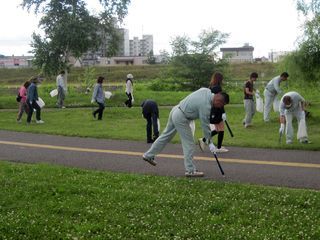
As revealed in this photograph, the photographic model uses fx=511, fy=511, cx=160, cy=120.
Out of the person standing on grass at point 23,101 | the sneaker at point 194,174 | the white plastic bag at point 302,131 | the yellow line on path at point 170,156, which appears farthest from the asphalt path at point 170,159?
the person standing on grass at point 23,101

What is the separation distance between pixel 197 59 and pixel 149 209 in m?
29.8

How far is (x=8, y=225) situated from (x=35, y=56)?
83.3 feet

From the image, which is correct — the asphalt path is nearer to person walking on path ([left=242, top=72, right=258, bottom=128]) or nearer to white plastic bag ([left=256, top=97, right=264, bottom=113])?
person walking on path ([left=242, top=72, right=258, bottom=128])

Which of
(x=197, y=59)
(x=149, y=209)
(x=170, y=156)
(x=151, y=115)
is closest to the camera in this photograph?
(x=149, y=209)

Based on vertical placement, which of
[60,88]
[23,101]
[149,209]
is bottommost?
[149,209]

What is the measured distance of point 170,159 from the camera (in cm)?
1090

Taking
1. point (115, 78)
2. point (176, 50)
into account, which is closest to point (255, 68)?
point (115, 78)

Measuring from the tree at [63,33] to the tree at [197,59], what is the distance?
7121mm

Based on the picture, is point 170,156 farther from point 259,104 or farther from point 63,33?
point 63,33

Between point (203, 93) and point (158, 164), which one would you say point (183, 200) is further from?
point (158, 164)

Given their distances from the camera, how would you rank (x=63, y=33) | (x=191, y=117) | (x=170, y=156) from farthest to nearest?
(x=63, y=33)
(x=170, y=156)
(x=191, y=117)

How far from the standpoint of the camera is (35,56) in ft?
100

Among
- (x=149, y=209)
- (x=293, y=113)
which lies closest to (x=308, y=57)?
(x=293, y=113)

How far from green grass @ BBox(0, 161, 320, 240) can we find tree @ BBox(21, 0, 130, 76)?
22.0 meters
